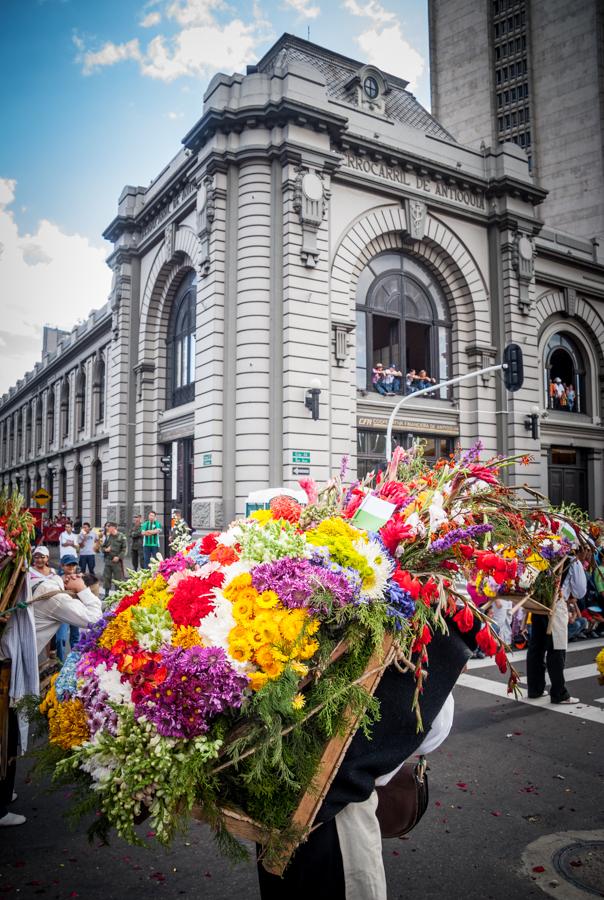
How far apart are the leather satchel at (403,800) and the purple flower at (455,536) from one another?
3.61ft

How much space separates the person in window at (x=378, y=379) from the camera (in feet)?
70.2

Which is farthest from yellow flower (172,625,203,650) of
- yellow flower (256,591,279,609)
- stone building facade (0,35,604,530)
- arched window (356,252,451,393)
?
arched window (356,252,451,393)

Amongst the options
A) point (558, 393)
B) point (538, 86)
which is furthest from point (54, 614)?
point (538, 86)

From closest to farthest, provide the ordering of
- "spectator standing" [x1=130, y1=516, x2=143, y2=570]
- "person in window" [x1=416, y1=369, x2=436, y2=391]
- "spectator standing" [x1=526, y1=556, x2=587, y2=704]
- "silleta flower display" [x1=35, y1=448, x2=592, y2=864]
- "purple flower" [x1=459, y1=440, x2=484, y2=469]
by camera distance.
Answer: "silleta flower display" [x1=35, y1=448, x2=592, y2=864]
"purple flower" [x1=459, y1=440, x2=484, y2=469]
"spectator standing" [x1=526, y1=556, x2=587, y2=704]
"spectator standing" [x1=130, y1=516, x2=143, y2=570]
"person in window" [x1=416, y1=369, x2=436, y2=391]

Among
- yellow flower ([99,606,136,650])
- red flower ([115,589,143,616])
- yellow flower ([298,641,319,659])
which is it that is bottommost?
yellow flower ([298,641,319,659])

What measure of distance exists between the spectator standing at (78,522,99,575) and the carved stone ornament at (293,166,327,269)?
11.0m

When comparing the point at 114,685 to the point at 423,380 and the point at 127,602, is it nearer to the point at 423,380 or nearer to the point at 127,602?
the point at 127,602

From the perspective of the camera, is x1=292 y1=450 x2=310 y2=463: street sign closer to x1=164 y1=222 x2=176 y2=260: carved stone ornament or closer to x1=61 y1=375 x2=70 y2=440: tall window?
x1=164 y1=222 x2=176 y2=260: carved stone ornament

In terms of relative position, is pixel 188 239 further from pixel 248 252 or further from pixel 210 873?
pixel 210 873

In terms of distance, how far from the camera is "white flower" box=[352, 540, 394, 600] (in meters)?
2.47

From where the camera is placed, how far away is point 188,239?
21.8 metres

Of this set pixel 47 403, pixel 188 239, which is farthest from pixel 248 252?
pixel 47 403

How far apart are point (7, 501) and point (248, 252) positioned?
15.2 metres

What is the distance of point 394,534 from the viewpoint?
271 cm
